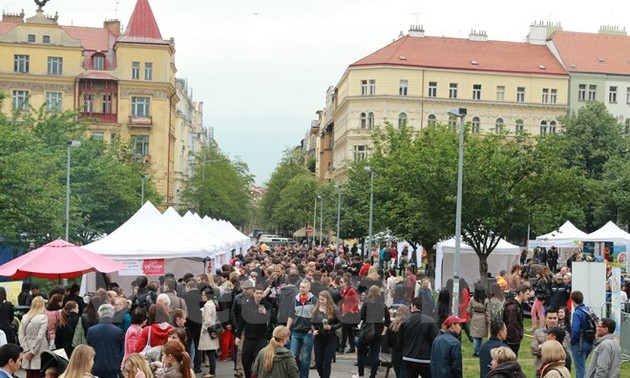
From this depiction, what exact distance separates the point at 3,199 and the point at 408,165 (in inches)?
545

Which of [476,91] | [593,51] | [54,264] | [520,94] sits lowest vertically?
[54,264]

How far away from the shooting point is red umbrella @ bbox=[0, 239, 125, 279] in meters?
18.5

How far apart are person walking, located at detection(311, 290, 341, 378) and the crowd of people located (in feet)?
0.06

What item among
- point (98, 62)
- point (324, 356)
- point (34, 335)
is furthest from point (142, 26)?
point (34, 335)

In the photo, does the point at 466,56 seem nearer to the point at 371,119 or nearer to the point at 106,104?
the point at 371,119

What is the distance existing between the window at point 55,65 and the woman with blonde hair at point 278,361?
71.9 metres

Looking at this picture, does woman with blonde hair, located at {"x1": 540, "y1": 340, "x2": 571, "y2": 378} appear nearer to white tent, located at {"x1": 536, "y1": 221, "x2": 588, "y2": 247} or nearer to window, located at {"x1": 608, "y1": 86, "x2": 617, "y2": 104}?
white tent, located at {"x1": 536, "y1": 221, "x2": 588, "y2": 247}

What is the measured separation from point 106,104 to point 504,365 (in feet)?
242

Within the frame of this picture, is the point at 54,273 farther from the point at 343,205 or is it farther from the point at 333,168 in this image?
the point at 333,168

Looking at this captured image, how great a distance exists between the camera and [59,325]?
14.8m

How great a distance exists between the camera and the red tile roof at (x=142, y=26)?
8188 cm

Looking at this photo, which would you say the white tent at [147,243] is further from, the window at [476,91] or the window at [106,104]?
the window at [476,91]

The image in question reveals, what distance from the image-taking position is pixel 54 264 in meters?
18.9

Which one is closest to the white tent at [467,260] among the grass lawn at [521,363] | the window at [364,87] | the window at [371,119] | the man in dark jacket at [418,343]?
the grass lawn at [521,363]
